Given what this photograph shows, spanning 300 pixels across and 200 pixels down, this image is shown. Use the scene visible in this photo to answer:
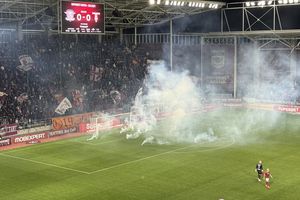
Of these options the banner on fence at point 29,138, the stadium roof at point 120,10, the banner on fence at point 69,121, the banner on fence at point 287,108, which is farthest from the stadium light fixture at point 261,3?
the banner on fence at point 29,138

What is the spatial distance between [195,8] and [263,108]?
13.5 m

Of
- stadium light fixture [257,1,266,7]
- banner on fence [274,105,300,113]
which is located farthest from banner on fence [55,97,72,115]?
banner on fence [274,105,300,113]

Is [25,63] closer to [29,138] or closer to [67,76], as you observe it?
[67,76]

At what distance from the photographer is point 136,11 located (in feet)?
139

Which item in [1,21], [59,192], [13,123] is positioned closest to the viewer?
[59,192]

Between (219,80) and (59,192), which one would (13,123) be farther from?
(219,80)

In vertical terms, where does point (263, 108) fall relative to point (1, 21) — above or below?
below

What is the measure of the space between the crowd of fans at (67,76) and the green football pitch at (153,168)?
204 inches

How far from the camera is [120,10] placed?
41.2 metres

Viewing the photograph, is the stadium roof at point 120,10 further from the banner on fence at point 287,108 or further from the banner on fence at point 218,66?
the banner on fence at point 287,108

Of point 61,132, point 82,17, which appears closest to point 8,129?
point 61,132

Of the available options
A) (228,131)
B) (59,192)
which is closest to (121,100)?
(228,131)

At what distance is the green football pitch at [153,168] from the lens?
22.1 m

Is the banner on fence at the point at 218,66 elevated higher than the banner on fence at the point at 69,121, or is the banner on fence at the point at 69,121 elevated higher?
the banner on fence at the point at 218,66
